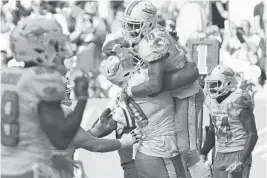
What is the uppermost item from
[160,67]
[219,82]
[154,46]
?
[154,46]

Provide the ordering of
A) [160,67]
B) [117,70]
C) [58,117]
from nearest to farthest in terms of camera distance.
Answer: [58,117]
[160,67]
[117,70]

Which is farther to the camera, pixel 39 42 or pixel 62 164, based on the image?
pixel 62 164

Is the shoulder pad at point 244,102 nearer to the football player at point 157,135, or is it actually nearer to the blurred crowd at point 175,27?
the football player at point 157,135

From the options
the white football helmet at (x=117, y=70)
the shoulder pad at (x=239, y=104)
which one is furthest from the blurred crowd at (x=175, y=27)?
the white football helmet at (x=117, y=70)

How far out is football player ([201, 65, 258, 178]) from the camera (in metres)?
7.68

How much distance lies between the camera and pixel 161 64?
6051 millimetres

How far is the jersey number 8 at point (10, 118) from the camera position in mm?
4594

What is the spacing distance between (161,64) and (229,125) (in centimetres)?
198

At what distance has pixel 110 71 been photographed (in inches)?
289

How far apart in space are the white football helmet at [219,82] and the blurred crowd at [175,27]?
3.74 metres

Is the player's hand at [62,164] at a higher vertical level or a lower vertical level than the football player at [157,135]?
higher

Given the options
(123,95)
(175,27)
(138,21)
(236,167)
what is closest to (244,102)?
(236,167)

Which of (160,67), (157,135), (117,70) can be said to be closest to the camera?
(160,67)

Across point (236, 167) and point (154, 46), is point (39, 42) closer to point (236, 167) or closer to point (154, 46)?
point (154, 46)
